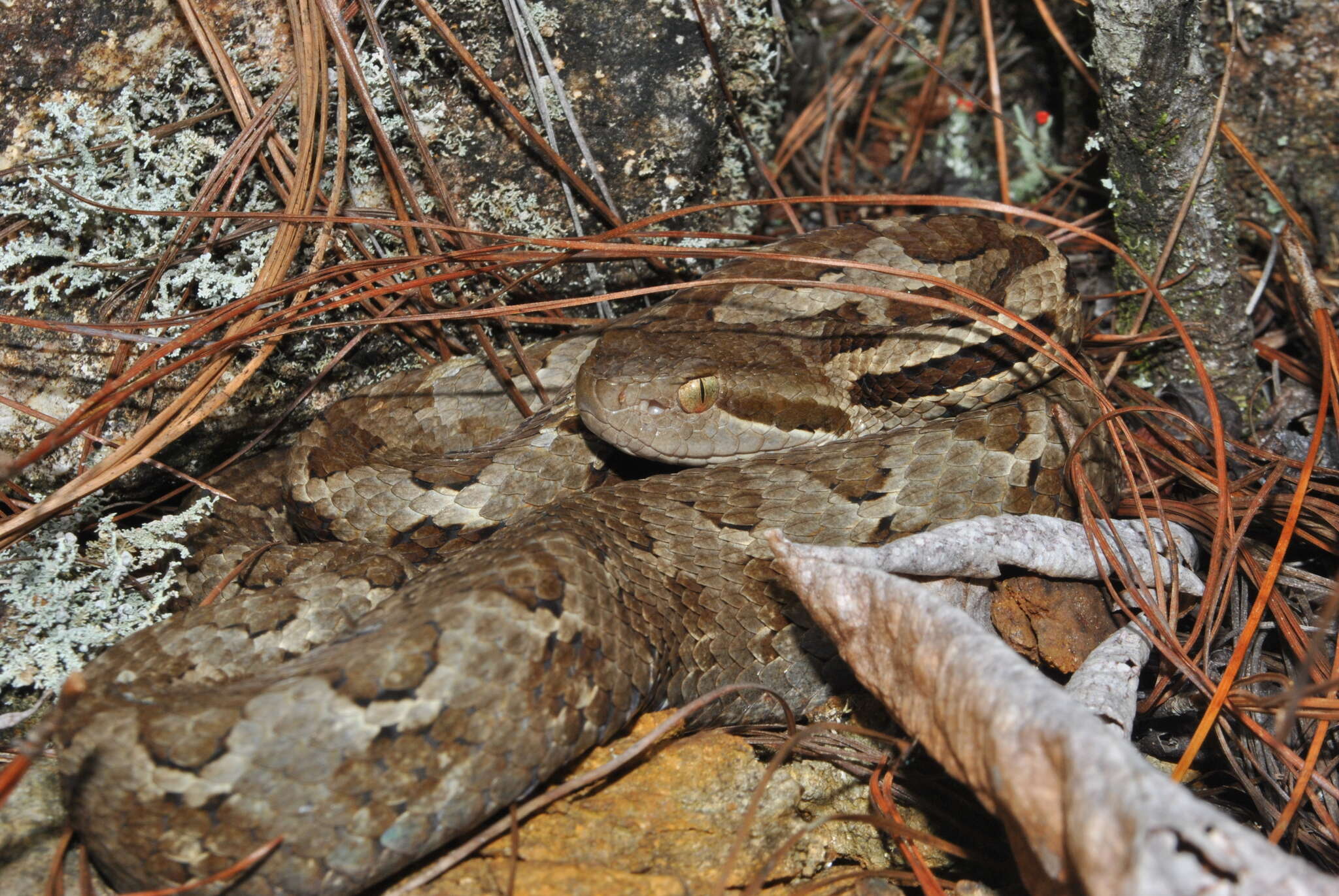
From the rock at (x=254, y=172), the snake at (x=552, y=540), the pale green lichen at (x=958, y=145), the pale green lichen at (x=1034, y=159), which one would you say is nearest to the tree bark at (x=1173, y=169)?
the snake at (x=552, y=540)

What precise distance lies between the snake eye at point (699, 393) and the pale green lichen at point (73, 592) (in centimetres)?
181

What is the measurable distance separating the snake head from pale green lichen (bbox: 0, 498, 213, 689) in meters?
1.57

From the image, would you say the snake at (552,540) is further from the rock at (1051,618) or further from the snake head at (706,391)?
the rock at (1051,618)

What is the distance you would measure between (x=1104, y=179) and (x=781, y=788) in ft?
10.1

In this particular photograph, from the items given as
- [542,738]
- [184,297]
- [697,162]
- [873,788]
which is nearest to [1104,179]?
[697,162]

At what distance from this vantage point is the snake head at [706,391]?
364cm

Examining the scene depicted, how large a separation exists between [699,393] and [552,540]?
0.94 metres

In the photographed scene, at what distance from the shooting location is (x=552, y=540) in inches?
120

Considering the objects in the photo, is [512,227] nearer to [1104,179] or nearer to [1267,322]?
[1104,179]

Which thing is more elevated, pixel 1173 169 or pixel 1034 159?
pixel 1173 169

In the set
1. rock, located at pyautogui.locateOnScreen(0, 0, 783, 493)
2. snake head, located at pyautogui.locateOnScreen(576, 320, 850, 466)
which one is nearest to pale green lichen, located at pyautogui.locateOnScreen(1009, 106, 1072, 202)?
rock, located at pyautogui.locateOnScreen(0, 0, 783, 493)

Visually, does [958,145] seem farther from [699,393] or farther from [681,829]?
[681,829]

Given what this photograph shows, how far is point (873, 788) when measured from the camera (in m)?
3.04

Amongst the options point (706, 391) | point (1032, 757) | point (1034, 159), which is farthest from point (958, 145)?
point (1032, 757)
